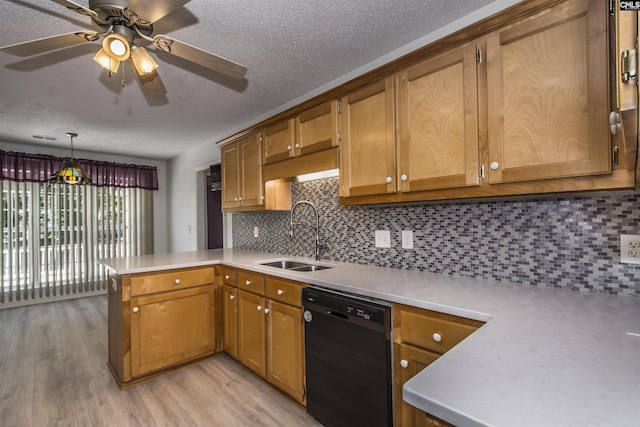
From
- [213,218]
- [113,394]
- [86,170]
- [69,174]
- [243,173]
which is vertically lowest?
[113,394]

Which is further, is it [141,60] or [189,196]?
[189,196]

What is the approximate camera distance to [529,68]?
1342 mm

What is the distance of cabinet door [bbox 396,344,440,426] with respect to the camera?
1374mm

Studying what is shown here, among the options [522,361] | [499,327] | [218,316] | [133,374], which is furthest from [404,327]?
[133,374]

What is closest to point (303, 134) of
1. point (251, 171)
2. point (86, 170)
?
point (251, 171)

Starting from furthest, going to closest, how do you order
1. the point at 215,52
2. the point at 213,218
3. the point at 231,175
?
the point at 213,218, the point at 231,175, the point at 215,52

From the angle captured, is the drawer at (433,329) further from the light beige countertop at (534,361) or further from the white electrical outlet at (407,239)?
the white electrical outlet at (407,239)

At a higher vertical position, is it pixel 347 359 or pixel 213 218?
pixel 213 218

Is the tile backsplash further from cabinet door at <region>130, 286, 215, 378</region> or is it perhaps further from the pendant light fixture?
the pendant light fixture

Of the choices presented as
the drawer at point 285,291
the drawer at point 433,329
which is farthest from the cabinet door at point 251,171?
the drawer at point 433,329

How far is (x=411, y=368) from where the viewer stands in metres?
1.41

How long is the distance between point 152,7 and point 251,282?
178cm

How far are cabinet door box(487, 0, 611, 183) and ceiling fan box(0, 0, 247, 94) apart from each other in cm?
133

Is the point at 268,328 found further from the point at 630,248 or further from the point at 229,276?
the point at 630,248
